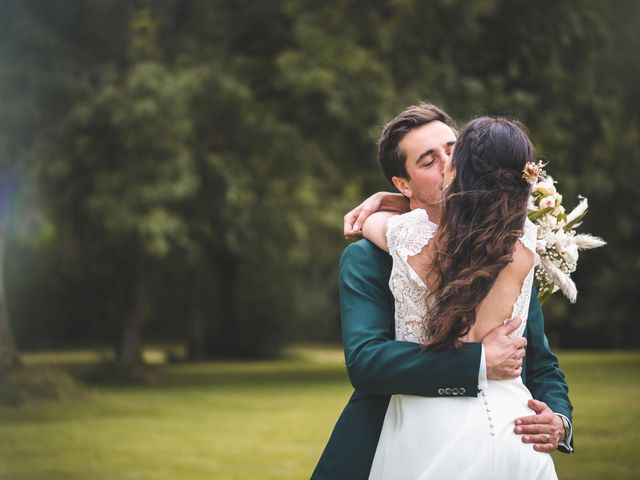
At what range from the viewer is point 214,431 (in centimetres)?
1264

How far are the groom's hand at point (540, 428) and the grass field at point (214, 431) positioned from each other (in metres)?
6.08

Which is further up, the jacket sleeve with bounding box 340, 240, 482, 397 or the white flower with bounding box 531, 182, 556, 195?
the white flower with bounding box 531, 182, 556, 195

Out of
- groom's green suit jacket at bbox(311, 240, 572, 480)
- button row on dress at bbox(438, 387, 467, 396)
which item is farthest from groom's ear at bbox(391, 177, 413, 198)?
button row on dress at bbox(438, 387, 467, 396)

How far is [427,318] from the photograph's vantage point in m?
2.75

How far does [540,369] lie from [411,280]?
712 millimetres

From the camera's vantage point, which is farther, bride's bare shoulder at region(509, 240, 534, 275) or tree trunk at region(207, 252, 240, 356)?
tree trunk at region(207, 252, 240, 356)

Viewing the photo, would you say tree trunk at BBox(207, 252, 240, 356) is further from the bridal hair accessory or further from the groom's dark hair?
the bridal hair accessory

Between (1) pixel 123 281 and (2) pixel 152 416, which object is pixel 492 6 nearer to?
(2) pixel 152 416

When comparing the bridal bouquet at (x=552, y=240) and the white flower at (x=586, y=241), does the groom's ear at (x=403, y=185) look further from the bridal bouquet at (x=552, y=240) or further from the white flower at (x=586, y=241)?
the white flower at (x=586, y=241)

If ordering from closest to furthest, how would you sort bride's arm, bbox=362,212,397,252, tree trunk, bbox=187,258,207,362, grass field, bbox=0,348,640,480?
1. bride's arm, bbox=362,212,397,252
2. grass field, bbox=0,348,640,480
3. tree trunk, bbox=187,258,207,362

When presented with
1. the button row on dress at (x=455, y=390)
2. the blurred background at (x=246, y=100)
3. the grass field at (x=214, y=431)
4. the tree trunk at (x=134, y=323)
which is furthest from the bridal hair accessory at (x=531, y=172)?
the tree trunk at (x=134, y=323)

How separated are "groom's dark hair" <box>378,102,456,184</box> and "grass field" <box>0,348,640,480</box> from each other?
5987 mm

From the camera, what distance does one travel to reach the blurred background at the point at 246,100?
16.9 m

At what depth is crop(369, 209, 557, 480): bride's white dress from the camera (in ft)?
8.79
